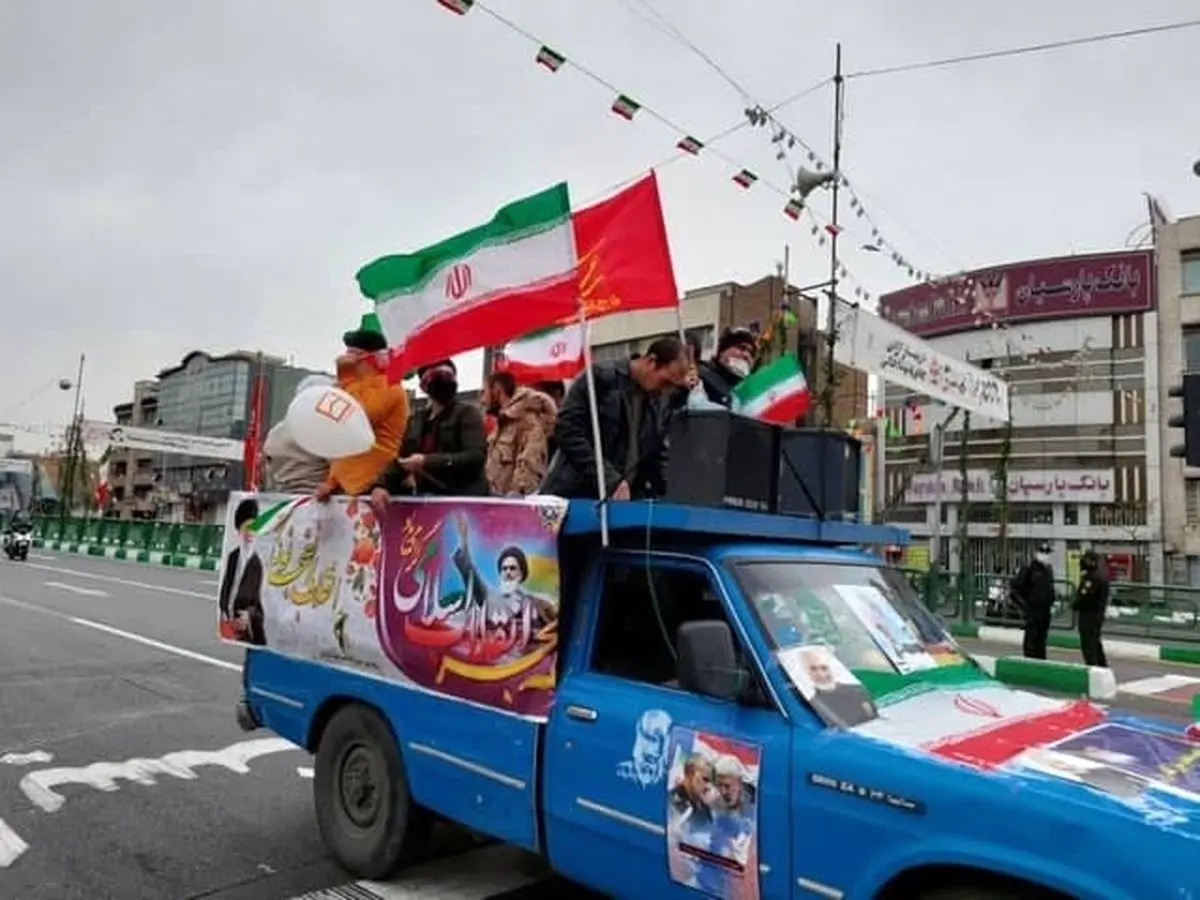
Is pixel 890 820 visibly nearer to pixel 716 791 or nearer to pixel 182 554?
pixel 716 791

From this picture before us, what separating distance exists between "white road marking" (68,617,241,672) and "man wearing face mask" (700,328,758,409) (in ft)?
24.0

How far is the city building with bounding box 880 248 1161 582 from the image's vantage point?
42625 millimetres

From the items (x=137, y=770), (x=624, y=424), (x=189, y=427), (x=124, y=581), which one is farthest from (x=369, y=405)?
(x=189, y=427)

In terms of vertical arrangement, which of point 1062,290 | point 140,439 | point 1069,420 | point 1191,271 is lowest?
point 140,439

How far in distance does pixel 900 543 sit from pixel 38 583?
21.7 meters

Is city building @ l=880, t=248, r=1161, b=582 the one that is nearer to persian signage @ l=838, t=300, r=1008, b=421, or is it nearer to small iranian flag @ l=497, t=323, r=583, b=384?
persian signage @ l=838, t=300, r=1008, b=421

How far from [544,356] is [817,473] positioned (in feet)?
11.6

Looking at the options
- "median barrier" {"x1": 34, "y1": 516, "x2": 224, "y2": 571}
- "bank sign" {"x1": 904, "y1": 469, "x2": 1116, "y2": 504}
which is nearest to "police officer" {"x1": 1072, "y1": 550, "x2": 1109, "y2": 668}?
"median barrier" {"x1": 34, "y1": 516, "x2": 224, "y2": 571}

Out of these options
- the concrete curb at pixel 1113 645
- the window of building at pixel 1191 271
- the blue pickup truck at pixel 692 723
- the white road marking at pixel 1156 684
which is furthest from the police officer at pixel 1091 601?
the window of building at pixel 1191 271

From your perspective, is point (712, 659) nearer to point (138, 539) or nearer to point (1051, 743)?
point (1051, 743)

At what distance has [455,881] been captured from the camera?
181 inches

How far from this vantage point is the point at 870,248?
53.1 feet

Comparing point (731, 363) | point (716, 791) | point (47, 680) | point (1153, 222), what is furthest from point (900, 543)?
point (1153, 222)

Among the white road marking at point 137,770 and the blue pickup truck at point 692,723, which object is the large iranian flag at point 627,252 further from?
the white road marking at point 137,770
